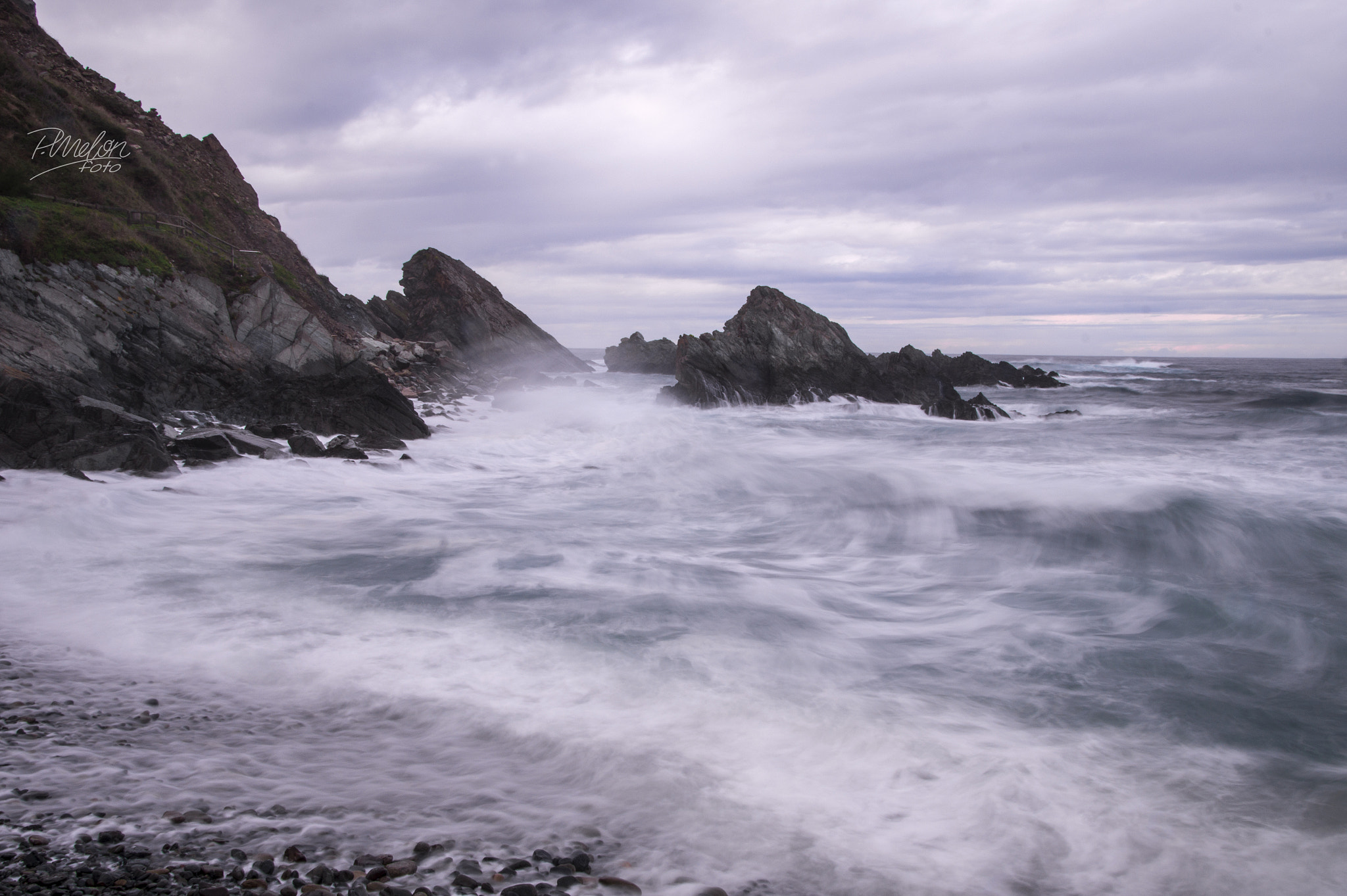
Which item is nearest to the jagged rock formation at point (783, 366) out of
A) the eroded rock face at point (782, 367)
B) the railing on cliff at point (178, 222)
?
the eroded rock face at point (782, 367)

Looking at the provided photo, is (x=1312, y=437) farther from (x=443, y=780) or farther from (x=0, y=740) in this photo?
(x=0, y=740)

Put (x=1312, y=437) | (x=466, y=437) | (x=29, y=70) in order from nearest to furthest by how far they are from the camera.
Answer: (x=29, y=70), (x=466, y=437), (x=1312, y=437)

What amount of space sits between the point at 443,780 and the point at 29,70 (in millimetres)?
20025

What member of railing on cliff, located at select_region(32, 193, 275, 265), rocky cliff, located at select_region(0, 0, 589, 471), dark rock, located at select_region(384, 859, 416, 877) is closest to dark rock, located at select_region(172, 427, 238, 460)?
rocky cliff, located at select_region(0, 0, 589, 471)

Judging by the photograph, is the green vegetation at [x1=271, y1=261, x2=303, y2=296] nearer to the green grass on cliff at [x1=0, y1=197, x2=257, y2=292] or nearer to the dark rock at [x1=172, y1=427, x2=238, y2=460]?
the green grass on cliff at [x1=0, y1=197, x2=257, y2=292]

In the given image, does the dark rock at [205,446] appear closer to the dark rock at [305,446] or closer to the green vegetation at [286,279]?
the dark rock at [305,446]

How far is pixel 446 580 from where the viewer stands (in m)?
7.70

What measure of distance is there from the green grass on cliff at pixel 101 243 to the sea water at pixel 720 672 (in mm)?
5096

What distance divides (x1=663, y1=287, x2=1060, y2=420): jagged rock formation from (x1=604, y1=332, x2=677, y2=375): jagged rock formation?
1078 inches

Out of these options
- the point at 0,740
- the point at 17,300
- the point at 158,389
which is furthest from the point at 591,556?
the point at 17,300

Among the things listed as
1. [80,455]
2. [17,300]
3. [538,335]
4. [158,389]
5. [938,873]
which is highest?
[538,335]

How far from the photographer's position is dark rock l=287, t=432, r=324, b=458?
12.9 meters

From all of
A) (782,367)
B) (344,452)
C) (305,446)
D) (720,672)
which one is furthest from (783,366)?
(720,672)

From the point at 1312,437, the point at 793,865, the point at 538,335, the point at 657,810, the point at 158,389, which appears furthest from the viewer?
the point at 538,335
